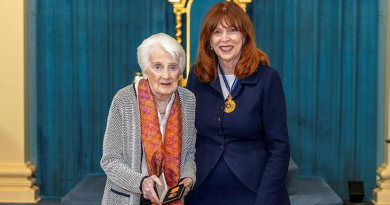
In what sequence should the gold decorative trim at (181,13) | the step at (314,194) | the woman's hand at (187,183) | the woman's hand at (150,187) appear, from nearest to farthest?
the woman's hand at (150,187) < the woman's hand at (187,183) < the step at (314,194) < the gold decorative trim at (181,13)

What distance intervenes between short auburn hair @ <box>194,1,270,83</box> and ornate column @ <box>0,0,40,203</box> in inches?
149

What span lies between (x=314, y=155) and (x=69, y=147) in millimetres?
2719

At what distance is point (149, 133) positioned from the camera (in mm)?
2330

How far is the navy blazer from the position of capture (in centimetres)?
245

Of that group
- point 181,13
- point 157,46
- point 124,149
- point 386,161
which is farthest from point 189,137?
point 386,161

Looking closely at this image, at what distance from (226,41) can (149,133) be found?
0.53 m

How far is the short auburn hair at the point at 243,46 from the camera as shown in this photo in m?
2.47

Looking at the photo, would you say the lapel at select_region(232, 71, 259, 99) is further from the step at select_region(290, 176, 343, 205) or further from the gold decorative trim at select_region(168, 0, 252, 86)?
→ the gold decorative trim at select_region(168, 0, 252, 86)

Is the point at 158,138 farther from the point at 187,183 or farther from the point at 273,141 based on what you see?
the point at 273,141

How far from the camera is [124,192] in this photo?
238 centimetres

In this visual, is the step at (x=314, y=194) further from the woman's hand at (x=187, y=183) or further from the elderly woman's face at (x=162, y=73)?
the elderly woman's face at (x=162, y=73)

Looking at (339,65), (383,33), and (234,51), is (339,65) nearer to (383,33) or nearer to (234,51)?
(383,33)

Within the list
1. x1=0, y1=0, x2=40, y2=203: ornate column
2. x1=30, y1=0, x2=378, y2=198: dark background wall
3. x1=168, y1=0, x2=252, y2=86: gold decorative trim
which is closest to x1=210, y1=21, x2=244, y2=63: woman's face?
x1=168, y1=0, x2=252, y2=86: gold decorative trim

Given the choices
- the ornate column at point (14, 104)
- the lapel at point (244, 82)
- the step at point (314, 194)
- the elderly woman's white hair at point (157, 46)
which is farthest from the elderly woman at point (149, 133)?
the ornate column at point (14, 104)
